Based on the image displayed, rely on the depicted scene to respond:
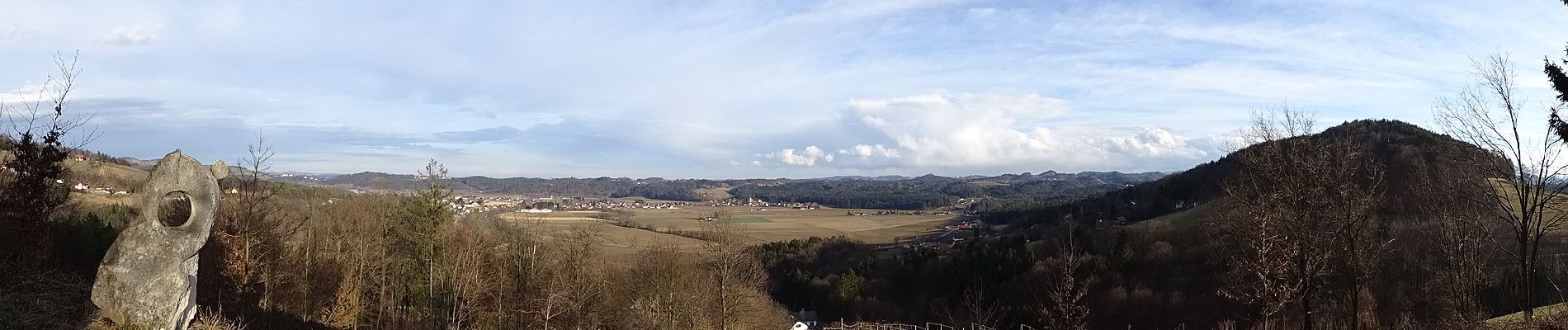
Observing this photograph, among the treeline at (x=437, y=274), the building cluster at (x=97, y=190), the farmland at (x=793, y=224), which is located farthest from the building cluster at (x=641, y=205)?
the treeline at (x=437, y=274)

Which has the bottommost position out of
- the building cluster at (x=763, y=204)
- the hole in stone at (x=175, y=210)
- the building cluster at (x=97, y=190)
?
the building cluster at (x=763, y=204)

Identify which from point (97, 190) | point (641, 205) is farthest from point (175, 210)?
point (641, 205)

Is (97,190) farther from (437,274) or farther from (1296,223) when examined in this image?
(1296,223)

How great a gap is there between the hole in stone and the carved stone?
0.06 meters

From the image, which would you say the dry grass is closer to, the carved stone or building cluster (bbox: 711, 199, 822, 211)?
Result: the carved stone

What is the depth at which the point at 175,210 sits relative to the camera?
371 inches

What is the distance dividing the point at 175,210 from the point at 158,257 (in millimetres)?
647

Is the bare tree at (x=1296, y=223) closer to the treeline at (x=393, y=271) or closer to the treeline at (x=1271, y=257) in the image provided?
the treeline at (x=1271, y=257)

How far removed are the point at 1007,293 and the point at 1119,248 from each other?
9944 mm

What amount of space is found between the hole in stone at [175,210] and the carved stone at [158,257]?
6 cm

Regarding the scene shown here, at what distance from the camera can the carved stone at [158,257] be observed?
8906 millimetres

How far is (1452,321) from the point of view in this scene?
15039mm

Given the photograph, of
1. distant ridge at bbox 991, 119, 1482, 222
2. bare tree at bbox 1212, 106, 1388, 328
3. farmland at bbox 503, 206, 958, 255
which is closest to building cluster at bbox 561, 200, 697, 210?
farmland at bbox 503, 206, 958, 255

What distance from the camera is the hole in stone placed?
929cm
